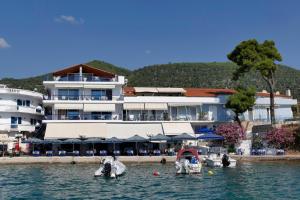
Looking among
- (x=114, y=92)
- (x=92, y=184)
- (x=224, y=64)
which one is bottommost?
(x=92, y=184)

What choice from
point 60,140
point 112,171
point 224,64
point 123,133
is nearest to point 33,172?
point 112,171

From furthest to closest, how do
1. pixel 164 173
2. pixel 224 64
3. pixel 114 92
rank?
pixel 224 64
pixel 114 92
pixel 164 173

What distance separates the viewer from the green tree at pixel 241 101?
186 ft

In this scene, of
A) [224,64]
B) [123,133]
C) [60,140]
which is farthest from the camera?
[224,64]

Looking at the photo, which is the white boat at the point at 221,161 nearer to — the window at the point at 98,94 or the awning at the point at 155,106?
the awning at the point at 155,106

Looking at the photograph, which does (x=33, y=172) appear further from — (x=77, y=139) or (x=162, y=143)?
(x=162, y=143)

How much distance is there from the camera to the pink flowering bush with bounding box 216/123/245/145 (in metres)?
54.4

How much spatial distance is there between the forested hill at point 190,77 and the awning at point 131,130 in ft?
190

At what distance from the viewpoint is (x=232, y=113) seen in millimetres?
61812

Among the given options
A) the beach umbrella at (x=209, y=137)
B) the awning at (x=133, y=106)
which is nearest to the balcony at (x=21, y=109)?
the awning at (x=133, y=106)

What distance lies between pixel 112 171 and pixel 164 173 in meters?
5.00

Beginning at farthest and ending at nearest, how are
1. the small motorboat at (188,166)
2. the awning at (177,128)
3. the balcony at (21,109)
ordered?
the balcony at (21,109) < the awning at (177,128) < the small motorboat at (188,166)

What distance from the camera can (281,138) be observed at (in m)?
52.0

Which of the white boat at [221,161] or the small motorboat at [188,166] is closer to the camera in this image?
the small motorboat at [188,166]
